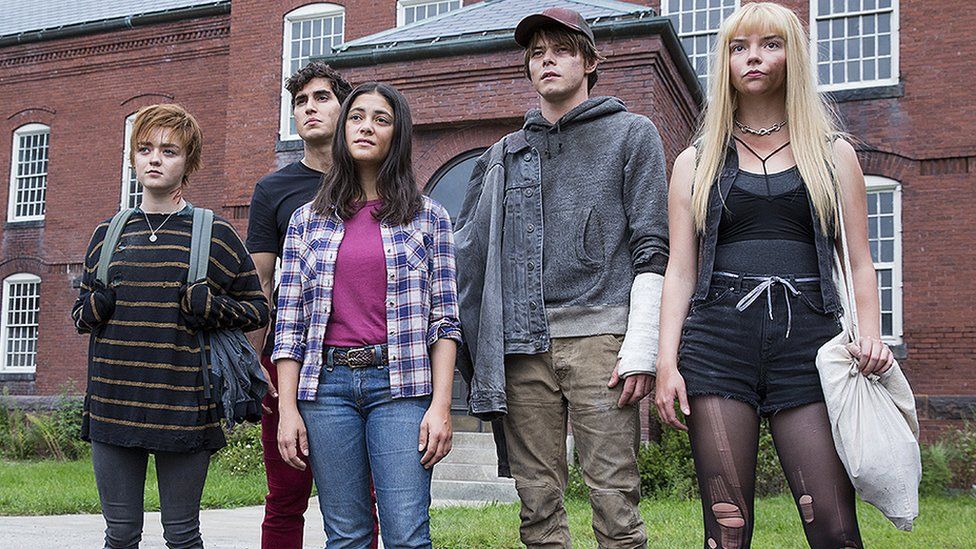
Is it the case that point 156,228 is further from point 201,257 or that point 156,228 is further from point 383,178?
point 383,178

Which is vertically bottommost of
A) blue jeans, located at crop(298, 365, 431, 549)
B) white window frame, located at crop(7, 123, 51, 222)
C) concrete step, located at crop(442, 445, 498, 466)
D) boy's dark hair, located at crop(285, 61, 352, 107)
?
concrete step, located at crop(442, 445, 498, 466)

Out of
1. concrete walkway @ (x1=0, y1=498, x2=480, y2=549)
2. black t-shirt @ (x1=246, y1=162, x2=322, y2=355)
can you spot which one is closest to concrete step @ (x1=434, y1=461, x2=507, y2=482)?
concrete walkway @ (x1=0, y1=498, x2=480, y2=549)

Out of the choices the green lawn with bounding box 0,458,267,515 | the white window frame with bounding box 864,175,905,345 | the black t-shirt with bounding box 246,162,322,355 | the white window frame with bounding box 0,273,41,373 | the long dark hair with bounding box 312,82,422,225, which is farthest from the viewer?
the white window frame with bounding box 0,273,41,373

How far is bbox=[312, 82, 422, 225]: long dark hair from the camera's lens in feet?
11.0

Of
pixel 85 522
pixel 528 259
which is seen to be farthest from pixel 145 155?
pixel 85 522

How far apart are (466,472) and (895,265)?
718 centimetres

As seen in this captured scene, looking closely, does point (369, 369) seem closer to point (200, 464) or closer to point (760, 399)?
point (200, 464)

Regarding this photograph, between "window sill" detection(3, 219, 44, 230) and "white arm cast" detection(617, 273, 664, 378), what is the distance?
Answer: 1969 cm

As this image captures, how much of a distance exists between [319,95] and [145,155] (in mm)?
829

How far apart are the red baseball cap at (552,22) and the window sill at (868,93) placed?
11.3m

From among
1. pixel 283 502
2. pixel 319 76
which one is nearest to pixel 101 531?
pixel 283 502

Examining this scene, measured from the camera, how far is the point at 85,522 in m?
7.40

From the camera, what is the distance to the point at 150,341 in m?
3.53

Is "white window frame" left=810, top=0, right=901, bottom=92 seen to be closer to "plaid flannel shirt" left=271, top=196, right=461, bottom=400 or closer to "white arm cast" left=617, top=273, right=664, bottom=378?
"white arm cast" left=617, top=273, right=664, bottom=378
